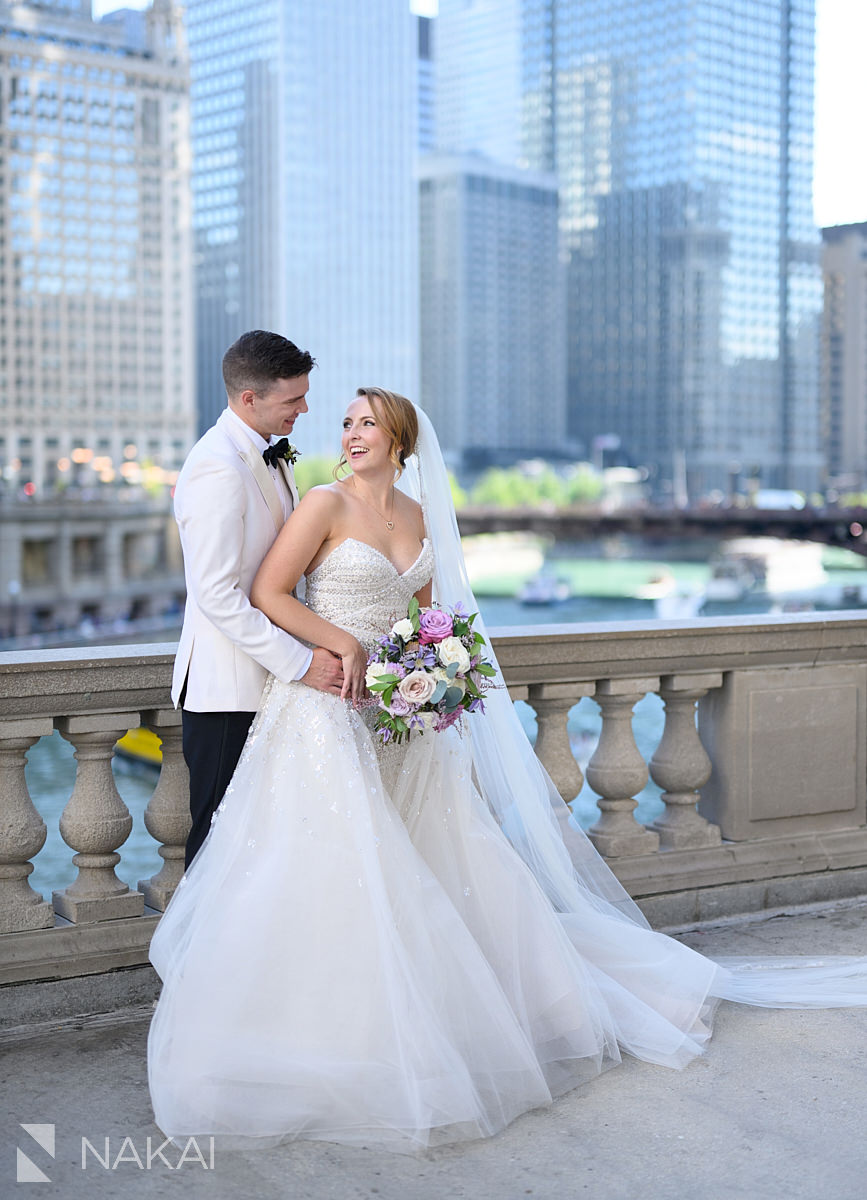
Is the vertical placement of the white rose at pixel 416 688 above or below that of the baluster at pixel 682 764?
above

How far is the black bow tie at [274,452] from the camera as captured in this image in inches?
134

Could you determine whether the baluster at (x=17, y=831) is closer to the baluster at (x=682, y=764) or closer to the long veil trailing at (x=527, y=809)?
the long veil trailing at (x=527, y=809)

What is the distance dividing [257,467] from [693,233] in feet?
404

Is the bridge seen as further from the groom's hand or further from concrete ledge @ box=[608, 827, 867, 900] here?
the groom's hand

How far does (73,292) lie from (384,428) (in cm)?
10351

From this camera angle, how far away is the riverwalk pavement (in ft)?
8.75

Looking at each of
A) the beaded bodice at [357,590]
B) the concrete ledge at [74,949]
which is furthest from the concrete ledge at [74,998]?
the beaded bodice at [357,590]

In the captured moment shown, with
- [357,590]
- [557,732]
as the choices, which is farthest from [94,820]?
[557,732]

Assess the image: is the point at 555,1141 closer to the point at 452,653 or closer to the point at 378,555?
the point at 452,653

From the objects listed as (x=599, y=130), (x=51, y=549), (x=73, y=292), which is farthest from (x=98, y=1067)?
(x=599, y=130)

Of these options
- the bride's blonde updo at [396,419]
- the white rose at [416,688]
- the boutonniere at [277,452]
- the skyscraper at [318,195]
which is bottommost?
the white rose at [416,688]

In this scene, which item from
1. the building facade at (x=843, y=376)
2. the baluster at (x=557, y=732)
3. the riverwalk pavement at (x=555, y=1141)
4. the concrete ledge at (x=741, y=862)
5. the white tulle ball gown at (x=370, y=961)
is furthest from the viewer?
the building facade at (x=843, y=376)

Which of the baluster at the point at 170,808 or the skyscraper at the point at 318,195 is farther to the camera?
the skyscraper at the point at 318,195

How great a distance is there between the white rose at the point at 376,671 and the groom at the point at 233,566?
6.0 inches
